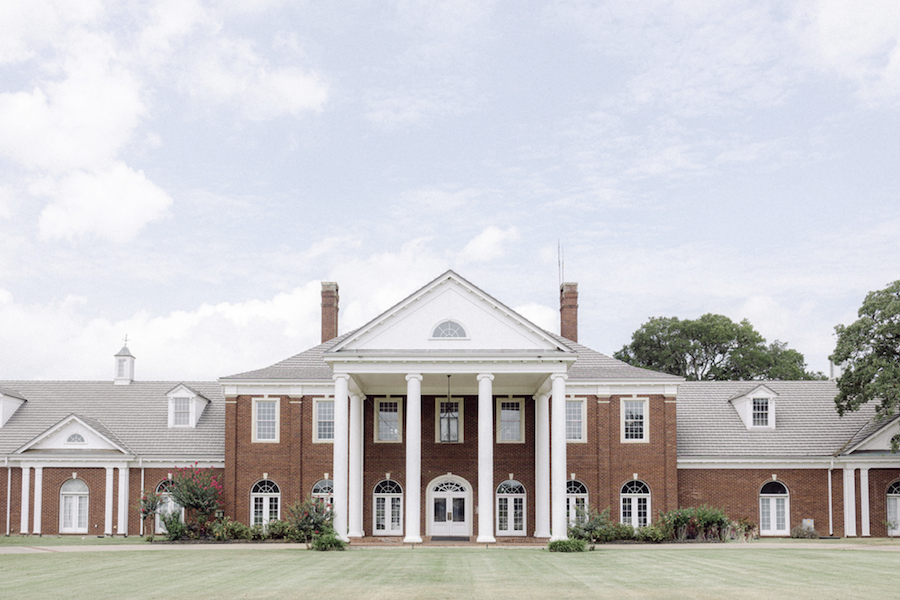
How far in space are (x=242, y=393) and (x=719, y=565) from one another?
22077mm

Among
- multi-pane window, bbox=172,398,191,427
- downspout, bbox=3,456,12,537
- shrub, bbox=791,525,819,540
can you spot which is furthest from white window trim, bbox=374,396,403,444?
shrub, bbox=791,525,819,540

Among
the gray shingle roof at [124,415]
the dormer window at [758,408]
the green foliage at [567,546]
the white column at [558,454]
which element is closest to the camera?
the green foliage at [567,546]

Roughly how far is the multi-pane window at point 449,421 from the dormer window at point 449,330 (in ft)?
20.0

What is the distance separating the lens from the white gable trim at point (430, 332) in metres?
34.0

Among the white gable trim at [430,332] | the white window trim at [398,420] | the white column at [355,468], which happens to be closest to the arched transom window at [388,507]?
the white column at [355,468]

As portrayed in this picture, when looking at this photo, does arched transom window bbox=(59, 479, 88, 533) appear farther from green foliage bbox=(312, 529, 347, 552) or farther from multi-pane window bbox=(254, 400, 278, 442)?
green foliage bbox=(312, 529, 347, 552)

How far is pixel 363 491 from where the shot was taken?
1560 inches

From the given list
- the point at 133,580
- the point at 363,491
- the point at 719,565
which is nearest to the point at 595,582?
the point at 719,565

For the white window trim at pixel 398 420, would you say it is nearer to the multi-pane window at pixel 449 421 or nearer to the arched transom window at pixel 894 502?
the multi-pane window at pixel 449 421

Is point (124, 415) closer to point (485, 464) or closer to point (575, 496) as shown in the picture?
point (485, 464)

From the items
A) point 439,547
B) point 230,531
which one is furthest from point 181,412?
point 439,547

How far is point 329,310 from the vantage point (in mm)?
43000

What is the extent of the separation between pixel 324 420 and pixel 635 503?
1306 centimetres

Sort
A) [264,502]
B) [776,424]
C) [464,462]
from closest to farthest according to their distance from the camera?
1. [264,502]
2. [464,462]
3. [776,424]
